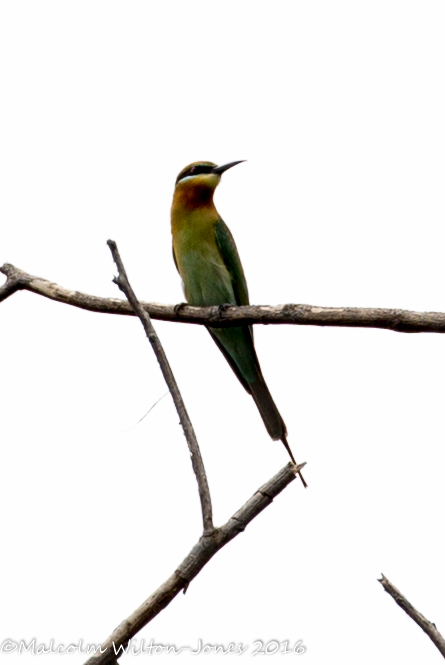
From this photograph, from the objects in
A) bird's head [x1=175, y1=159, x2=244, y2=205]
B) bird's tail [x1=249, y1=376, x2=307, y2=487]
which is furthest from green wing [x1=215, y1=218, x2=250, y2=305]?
bird's tail [x1=249, y1=376, x2=307, y2=487]

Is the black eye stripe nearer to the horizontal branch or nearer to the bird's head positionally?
the bird's head

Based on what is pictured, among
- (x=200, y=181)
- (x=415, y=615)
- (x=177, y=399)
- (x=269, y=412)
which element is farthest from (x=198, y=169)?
(x=415, y=615)

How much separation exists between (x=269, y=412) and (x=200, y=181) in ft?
4.89

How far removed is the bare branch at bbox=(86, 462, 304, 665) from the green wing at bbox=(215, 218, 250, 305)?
9.06ft

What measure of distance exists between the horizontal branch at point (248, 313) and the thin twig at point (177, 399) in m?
0.87

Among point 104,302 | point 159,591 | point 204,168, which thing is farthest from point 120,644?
point 204,168

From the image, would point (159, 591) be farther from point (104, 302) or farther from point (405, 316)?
point (104, 302)

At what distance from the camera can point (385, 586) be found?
7.54 feet

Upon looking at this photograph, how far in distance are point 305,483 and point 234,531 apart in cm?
90

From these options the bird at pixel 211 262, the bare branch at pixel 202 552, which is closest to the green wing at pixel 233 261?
the bird at pixel 211 262

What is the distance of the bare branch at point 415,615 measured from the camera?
215 cm

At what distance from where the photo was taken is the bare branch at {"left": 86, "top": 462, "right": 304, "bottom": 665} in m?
2.19

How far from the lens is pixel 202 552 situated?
7.57 ft

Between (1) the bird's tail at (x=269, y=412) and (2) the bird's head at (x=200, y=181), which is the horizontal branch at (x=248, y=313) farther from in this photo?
(2) the bird's head at (x=200, y=181)
